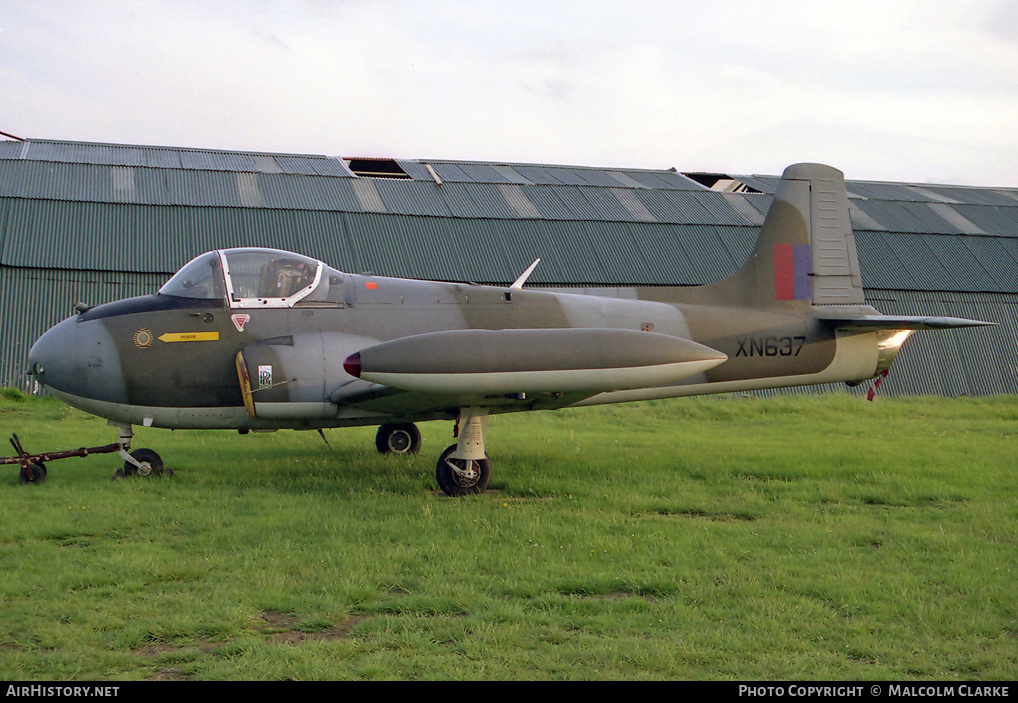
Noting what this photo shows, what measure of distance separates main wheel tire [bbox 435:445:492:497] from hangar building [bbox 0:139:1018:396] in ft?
45.5

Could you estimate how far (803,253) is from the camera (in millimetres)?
12398

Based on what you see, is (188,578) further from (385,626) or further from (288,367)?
(288,367)

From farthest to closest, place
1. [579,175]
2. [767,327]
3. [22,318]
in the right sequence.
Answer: [579,175], [22,318], [767,327]

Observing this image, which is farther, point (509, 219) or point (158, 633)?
point (509, 219)

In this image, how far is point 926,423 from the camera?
1764cm

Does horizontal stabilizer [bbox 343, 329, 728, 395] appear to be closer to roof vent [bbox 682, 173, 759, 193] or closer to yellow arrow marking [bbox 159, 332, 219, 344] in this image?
yellow arrow marking [bbox 159, 332, 219, 344]

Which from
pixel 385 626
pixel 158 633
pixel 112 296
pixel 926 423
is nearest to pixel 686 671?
pixel 385 626

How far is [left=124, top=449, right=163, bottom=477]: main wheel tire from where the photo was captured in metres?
Result: 10.7

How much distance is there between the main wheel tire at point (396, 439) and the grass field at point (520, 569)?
37 centimetres

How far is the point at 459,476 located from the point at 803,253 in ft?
19.5

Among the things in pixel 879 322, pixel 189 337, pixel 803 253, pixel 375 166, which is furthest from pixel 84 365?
pixel 375 166

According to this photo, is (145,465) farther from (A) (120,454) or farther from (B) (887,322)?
(B) (887,322)

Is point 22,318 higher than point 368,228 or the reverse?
the reverse
